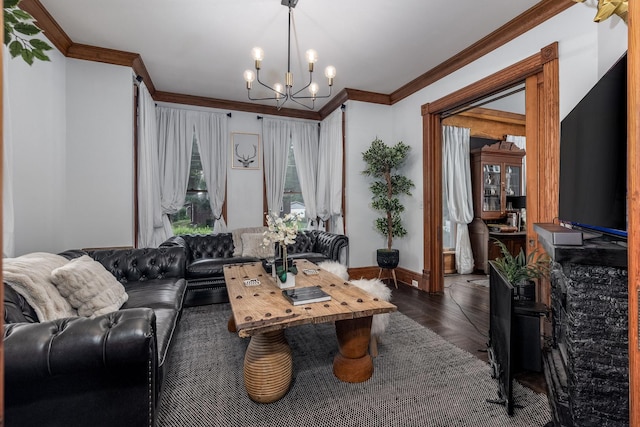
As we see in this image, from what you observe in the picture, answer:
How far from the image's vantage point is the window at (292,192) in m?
5.83

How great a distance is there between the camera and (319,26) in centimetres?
313

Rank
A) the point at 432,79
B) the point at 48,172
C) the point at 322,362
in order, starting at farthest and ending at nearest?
the point at 432,79
the point at 48,172
the point at 322,362

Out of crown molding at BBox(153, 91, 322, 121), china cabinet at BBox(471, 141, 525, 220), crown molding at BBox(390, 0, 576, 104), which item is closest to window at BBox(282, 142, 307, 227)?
crown molding at BBox(153, 91, 322, 121)

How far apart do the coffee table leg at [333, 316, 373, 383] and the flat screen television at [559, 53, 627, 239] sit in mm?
1478

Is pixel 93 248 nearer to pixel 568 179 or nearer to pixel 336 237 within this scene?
pixel 336 237

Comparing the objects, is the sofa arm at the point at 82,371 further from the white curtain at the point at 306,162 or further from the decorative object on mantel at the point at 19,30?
the white curtain at the point at 306,162

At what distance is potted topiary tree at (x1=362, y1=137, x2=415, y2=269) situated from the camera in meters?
4.55

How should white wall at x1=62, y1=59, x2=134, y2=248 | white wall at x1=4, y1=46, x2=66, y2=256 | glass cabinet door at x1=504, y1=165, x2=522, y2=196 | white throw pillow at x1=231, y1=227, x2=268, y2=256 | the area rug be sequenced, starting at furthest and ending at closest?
glass cabinet door at x1=504, y1=165, x2=522, y2=196, white throw pillow at x1=231, y1=227, x2=268, y2=256, white wall at x1=62, y1=59, x2=134, y2=248, white wall at x1=4, y1=46, x2=66, y2=256, the area rug

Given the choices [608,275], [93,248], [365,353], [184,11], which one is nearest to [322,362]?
[365,353]

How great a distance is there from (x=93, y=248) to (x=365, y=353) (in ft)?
11.0

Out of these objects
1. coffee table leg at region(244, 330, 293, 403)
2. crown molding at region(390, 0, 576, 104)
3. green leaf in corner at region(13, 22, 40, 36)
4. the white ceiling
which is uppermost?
the white ceiling

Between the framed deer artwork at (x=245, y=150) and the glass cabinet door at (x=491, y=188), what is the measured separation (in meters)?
4.08

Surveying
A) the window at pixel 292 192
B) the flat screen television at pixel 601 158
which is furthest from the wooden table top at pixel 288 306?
the window at pixel 292 192

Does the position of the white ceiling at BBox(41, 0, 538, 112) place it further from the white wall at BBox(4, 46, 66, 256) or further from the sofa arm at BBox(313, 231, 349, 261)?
the sofa arm at BBox(313, 231, 349, 261)
